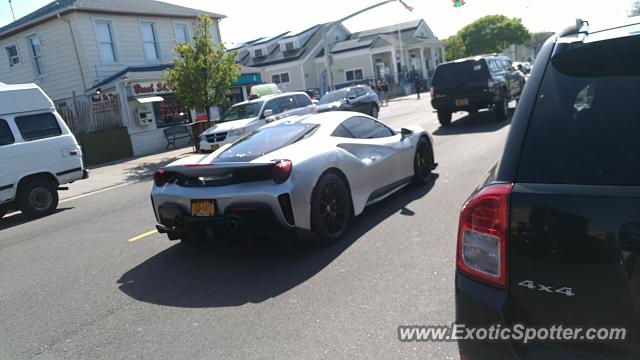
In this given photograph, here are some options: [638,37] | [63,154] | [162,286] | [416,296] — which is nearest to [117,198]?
[63,154]

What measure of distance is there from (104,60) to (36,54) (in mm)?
4317

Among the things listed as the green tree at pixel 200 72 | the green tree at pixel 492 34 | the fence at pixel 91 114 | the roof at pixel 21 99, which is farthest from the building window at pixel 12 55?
the green tree at pixel 492 34

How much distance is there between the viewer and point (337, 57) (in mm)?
50312

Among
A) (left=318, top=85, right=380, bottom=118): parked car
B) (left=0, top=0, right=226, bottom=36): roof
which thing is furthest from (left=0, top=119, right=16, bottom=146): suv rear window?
(left=0, top=0, right=226, bottom=36): roof

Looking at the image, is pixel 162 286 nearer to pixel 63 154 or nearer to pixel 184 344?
pixel 184 344

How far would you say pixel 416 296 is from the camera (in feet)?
12.6

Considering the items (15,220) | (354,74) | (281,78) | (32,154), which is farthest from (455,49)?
(15,220)

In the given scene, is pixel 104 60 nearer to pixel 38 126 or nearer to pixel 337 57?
pixel 38 126

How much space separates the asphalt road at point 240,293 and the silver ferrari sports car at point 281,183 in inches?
15.6

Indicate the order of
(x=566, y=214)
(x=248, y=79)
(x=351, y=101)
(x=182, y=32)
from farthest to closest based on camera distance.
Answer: (x=248, y=79)
(x=182, y=32)
(x=351, y=101)
(x=566, y=214)

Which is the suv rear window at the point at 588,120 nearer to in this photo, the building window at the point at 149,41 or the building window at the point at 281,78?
the building window at the point at 149,41

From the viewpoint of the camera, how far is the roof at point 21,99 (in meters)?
9.55

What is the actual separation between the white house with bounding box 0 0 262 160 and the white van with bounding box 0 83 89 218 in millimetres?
10495

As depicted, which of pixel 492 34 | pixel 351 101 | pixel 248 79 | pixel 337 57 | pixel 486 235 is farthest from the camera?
pixel 492 34
